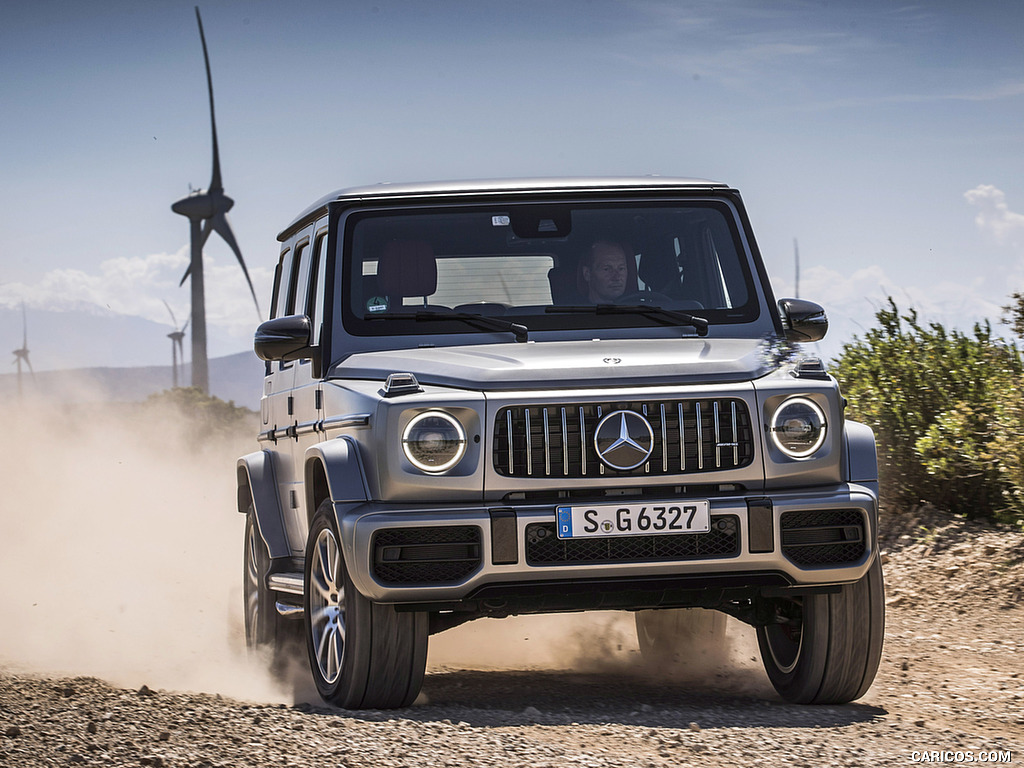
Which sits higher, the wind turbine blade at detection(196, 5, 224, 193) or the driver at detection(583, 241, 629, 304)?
the wind turbine blade at detection(196, 5, 224, 193)

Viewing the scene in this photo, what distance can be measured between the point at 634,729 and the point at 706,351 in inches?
62.1

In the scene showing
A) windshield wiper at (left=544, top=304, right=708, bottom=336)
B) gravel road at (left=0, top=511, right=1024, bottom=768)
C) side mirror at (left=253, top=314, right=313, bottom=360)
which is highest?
windshield wiper at (left=544, top=304, right=708, bottom=336)

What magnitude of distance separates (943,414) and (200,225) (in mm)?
36861

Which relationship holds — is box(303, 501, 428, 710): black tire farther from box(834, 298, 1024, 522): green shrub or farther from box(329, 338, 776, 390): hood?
box(834, 298, 1024, 522): green shrub

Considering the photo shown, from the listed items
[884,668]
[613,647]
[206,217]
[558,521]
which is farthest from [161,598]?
[206,217]

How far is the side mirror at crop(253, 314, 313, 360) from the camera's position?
6289 mm

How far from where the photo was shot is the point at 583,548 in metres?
5.43

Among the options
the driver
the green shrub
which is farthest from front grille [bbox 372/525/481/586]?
the green shrub

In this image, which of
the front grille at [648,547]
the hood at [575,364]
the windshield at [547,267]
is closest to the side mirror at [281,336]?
Result: the windshield at [547,267]

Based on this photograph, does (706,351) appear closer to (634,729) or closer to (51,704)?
(634,729)

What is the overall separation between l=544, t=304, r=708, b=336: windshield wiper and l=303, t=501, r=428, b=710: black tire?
1.48m

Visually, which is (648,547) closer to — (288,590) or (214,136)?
(288,590)

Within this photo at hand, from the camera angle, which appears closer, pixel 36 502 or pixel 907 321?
pixel 907 321

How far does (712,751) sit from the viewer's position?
4.91 m
